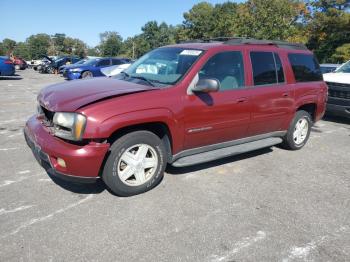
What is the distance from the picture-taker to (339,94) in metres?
8.54

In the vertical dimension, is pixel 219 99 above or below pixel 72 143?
above

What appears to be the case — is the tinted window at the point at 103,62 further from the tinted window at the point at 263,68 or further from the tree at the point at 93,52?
the tree at the point at 93,52

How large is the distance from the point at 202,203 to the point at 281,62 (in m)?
2.86

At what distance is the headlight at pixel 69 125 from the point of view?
11.5 ft

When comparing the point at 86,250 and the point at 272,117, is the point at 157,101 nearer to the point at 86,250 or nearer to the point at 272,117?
the point at 86,250

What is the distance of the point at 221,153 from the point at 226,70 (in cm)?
115

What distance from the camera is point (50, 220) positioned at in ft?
11.3

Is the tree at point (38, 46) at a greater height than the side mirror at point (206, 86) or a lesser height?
greater

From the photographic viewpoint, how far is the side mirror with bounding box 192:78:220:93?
4.05m

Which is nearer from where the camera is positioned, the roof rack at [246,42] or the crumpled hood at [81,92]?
the crumpled hood at [81,92]

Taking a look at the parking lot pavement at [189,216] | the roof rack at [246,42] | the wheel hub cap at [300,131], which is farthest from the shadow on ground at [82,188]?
the wheel hub cap at [300,131]

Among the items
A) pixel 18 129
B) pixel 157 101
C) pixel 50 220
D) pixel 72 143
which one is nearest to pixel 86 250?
pixel 50 220

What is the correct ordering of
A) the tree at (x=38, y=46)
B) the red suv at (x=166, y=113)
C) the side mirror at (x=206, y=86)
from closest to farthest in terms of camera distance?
the red suv at (x=166, y=113)
the side mirror at (x=206, y=86)
the tree at (x=38, y=46)

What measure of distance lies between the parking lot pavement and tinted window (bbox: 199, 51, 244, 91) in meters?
1.28
